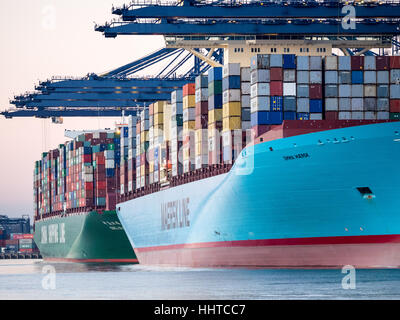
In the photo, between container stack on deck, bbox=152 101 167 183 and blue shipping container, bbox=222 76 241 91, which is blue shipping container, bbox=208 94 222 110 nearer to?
blue shipping container, bbox=222 76 241 91

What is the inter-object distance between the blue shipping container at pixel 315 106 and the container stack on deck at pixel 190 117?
26.5 feet

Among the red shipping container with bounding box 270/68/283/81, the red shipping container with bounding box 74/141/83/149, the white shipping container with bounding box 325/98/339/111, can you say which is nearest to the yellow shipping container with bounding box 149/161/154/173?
the red shipping container with bounding box 270/68/283/81

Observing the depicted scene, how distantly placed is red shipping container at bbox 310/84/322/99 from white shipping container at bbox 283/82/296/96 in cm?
87

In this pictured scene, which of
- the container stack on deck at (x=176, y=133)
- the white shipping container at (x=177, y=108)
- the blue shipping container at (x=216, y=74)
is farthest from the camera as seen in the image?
Answer: the white shipping container at (x=177, y=108)

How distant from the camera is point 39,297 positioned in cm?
3167

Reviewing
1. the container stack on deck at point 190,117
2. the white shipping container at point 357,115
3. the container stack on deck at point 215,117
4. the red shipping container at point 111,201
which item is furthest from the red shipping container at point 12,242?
the white shipping container at point 357,115

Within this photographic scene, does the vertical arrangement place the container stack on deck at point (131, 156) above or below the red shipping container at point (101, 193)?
above

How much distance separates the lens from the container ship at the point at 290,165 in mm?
36219

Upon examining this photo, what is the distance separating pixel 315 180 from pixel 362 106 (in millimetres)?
5503

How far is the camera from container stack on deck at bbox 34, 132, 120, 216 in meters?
70.9

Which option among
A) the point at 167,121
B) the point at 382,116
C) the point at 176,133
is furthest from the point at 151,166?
the point at 382,116

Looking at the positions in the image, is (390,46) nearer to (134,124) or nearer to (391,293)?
(134,124)

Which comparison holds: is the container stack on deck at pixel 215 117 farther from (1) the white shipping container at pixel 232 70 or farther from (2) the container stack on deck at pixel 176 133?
(2) the container stack on deck at pixel 176 133

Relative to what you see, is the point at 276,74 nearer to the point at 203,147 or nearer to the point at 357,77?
the point at 357,77
